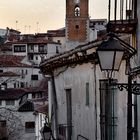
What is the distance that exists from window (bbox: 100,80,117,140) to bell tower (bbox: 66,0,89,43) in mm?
65378

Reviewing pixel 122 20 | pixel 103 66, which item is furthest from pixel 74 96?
pixel 103 66

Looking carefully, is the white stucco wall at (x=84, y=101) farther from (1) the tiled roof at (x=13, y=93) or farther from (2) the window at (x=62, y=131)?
(1) the tiled roof at (x=13, y=93)

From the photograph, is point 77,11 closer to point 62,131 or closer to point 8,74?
point 8,74

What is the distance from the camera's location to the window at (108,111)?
419 inches

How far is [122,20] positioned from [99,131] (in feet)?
9.64

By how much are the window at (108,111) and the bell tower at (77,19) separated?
2574 inches

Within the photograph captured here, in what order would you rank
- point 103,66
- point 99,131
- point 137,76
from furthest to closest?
point 99,131 < point 137,76 < point 103,66

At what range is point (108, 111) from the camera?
10.9 m

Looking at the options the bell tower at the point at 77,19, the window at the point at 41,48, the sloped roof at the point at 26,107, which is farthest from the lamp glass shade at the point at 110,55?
the window at the point at 41,48

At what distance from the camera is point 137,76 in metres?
8.94

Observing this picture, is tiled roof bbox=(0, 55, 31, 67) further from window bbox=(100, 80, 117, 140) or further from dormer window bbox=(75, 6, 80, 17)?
window bbox=(100, 80, 117, 140)

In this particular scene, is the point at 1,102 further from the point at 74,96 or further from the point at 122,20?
the point at 122,20

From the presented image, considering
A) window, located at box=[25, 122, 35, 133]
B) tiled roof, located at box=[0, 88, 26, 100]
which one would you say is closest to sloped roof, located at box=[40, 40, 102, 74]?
window, located at box=[25, 122, 35, 133]

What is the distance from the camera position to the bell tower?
7841cm
